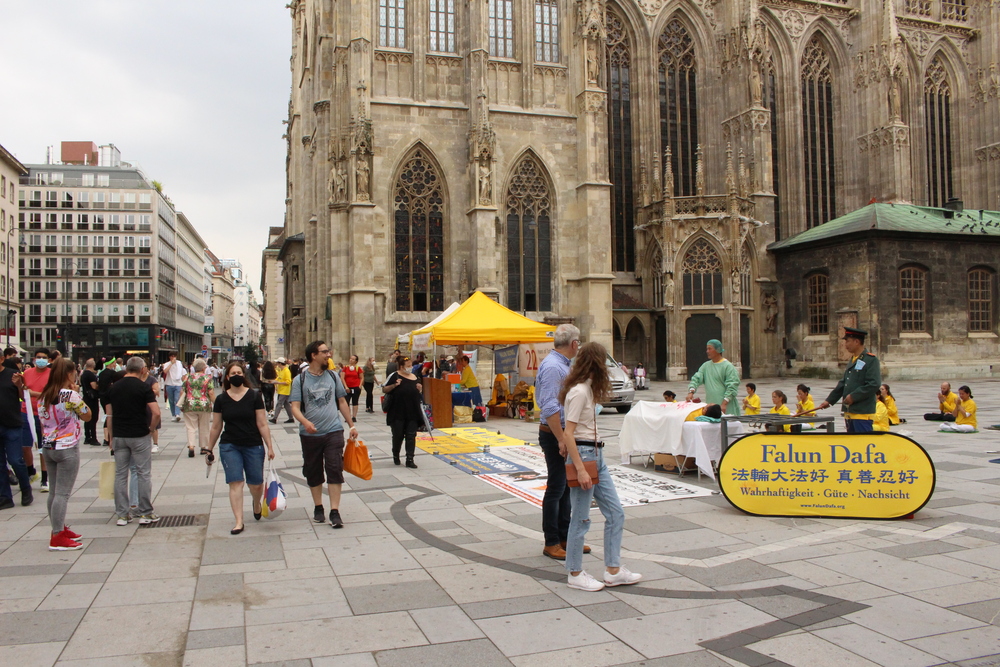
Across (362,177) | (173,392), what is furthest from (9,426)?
(362,177)

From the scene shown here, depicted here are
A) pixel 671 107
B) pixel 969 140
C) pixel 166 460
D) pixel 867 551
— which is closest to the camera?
pixel 867 551

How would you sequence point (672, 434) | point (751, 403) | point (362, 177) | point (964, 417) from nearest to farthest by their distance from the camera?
1. point (672, 434)
2. point (751, 403)
3. point (964, 417)
4. point (362, 177)

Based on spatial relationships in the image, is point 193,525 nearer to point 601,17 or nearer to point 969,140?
point 601,17

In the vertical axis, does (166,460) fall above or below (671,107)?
below

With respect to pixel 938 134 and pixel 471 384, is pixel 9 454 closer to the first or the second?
pixel 471 384

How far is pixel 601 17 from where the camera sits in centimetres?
3000

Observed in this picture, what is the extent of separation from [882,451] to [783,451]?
0.85 meters

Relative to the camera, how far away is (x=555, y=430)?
539 centimetres

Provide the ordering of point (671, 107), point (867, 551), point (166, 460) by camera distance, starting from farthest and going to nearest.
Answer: point (671, 107) → point (166, 460) → point (867, 551)

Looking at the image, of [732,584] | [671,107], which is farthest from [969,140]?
[732,584]

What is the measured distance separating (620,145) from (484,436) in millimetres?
22449

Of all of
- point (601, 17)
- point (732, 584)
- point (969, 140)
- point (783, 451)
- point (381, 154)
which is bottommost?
point (732, 584)

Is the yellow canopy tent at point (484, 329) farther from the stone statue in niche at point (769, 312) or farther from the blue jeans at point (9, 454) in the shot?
the stone statue in niche at point (769, 312)

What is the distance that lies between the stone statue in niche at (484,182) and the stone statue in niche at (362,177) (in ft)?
13.0
